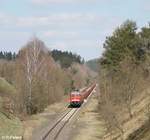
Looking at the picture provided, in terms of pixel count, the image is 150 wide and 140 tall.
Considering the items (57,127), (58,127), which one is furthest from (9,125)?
(58,127)

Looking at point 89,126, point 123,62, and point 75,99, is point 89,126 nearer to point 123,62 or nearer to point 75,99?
point 123,62

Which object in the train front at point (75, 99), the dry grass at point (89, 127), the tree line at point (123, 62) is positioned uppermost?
the tree line at point (123, 62)

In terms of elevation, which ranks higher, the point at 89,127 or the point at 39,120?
the point at 39,120

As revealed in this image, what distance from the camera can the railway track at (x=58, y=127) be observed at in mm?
47281

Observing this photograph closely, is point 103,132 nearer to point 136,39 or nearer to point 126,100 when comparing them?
point 126,100

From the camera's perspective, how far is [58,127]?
179ft

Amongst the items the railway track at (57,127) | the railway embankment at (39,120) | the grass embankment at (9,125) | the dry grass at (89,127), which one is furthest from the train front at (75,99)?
the grass embankment at (9,125)

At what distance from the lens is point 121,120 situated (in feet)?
172

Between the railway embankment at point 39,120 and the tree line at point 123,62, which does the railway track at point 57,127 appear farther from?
the tree line at point 123,62

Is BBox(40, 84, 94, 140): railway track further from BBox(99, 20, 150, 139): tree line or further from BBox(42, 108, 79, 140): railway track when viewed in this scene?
BBox(99, 20, 150, 139): tree line

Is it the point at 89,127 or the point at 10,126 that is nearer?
the point at 10,126

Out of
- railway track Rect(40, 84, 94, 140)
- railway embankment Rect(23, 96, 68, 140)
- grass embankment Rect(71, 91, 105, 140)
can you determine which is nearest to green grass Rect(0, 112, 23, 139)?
railway embankment Rect(23, 96, 68, 140)

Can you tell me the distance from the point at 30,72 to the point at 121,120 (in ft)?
69.9

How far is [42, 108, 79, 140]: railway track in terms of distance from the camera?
155ft
